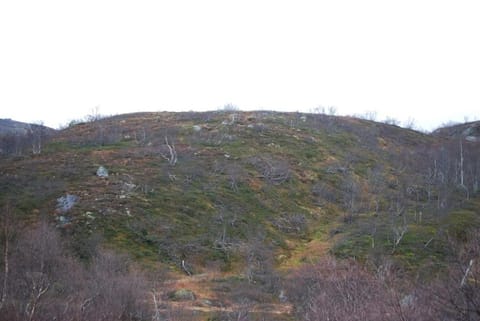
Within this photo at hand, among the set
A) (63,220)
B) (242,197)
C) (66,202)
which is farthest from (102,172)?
(242,197)

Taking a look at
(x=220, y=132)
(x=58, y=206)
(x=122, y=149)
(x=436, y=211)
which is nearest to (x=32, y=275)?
(x=58, y=206)

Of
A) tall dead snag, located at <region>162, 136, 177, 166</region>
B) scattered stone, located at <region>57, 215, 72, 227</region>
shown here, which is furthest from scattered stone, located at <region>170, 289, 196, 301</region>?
tall dead snag, located at <region>162, 136, 177, 166</region>

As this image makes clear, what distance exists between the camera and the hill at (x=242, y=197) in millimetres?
42000

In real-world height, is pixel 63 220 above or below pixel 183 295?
above

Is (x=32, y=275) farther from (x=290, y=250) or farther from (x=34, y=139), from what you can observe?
(x=34, y=139)

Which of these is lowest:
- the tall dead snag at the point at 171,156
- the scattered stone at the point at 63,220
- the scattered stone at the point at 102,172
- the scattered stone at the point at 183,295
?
the scattered stone at the point at 183,295

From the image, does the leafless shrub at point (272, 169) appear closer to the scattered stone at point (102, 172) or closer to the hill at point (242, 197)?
the hill at point (242, 197)

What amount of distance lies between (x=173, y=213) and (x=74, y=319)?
115 ft

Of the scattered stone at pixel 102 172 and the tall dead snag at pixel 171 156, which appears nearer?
the scattered stone at pixel 102 172

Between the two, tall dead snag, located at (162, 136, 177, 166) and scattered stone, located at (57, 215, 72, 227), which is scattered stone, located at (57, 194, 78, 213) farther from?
tall dead snag, located at (162, 136, 177, 166)

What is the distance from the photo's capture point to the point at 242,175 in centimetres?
6266

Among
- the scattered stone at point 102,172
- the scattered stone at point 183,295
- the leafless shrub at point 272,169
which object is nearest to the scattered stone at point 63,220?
Answer: the scattered stone at point 102,172

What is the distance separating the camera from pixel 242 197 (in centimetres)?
5738

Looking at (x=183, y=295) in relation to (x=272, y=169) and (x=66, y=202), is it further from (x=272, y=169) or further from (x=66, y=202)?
(x=272, y=169)
